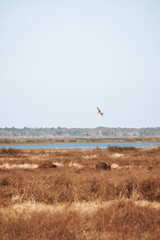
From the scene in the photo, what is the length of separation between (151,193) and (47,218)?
499cm

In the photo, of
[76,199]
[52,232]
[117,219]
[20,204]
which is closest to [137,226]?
[117,219]

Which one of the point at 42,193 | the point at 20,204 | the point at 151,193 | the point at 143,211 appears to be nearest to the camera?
the point at 143,211

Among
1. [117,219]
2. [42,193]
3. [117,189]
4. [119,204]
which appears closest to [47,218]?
[117,219]

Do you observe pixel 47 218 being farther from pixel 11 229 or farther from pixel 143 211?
pixel 143 211

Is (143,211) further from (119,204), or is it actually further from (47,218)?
(47,218)

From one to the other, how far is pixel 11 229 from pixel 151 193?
574 cm

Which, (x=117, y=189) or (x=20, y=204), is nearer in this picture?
(x=20, y=204)

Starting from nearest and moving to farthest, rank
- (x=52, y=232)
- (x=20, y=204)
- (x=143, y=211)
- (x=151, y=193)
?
1. (x=52, y=232)
2. (x=143, y=211)
3. (x=20, y=204)
4. (x=151, y=193)

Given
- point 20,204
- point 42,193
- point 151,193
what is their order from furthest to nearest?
point 151,193 < point 42,193 < point 20,204

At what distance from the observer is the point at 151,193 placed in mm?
9594

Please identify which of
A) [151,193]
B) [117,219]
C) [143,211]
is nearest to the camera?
[117,219]

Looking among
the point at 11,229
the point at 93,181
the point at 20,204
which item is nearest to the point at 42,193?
the point at 20,204

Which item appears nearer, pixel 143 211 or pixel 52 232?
pixel 52 232

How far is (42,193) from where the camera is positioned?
29.1ft
